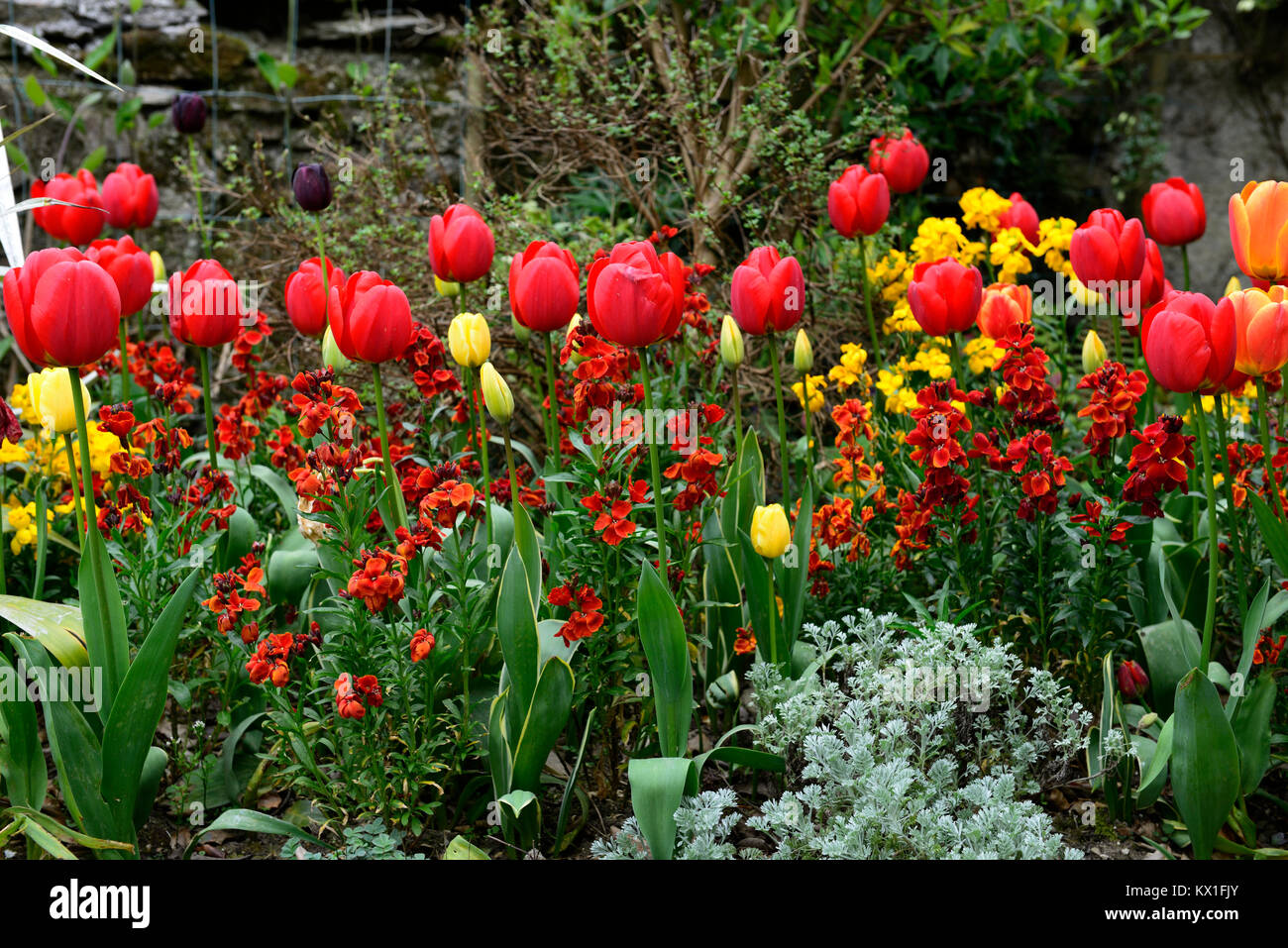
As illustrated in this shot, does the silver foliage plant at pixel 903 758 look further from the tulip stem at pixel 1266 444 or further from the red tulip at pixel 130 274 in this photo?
the red tulip at pixel 130 274

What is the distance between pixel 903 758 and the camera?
199 cm

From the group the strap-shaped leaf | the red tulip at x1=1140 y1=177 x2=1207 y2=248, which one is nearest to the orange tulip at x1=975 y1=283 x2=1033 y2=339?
the red tulip at x1=1140 y1=177 x2=1207 y2=248

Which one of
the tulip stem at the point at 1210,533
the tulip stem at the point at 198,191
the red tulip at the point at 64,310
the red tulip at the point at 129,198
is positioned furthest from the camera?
the tulip stem at the point at 198,191

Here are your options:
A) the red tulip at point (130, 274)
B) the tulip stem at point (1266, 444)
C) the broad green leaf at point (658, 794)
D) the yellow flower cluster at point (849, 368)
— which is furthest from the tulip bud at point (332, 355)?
the tulip stem at point (1266, 444)

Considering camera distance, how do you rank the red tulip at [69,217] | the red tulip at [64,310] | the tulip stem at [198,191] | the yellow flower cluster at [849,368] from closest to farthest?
the red tulip at [64,310], the yellow flower cluster at [849,368], the red tulip at [69,217], the tulip stem at [198,191]

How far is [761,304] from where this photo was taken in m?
2.26

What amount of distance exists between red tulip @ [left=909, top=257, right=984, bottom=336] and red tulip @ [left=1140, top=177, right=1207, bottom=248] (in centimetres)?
77

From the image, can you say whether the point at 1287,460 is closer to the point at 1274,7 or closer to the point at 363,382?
the point at 363,382

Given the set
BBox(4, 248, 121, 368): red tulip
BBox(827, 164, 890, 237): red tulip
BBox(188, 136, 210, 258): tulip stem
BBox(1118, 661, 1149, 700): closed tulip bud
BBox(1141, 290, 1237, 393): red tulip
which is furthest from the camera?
BBox(188, 136, 210, 258): tulip stem

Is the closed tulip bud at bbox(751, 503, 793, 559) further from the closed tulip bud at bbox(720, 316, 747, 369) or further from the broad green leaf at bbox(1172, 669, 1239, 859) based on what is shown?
the broad green leaf at bbox(1172, 669, 1239, 859)

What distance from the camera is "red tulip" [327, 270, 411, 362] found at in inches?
81.9

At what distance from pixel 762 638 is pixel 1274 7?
570 cm

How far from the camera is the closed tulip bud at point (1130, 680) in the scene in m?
2.16

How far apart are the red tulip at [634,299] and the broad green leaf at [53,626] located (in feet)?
3.70
